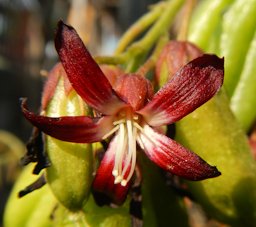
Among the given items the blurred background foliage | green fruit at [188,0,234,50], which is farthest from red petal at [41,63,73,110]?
the blurred background foliage

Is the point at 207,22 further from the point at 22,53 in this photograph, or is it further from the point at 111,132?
the point at 22,53

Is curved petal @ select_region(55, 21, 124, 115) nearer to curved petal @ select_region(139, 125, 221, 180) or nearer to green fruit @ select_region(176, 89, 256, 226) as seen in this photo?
curved petal @ select_region(139, 125, 221, 180)

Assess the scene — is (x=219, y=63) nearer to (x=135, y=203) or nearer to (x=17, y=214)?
(x=135, y=203)

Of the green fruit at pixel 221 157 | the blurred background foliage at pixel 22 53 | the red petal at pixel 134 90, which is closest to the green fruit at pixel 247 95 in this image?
the green fruit at pixel 221 157

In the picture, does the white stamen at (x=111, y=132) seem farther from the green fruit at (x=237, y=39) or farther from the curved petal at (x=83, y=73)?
the green fruit at (x=237, y=39)

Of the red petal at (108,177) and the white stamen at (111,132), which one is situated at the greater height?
the white stamen at (111,132)

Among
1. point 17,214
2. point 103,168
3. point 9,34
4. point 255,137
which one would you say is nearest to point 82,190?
point 103,168
